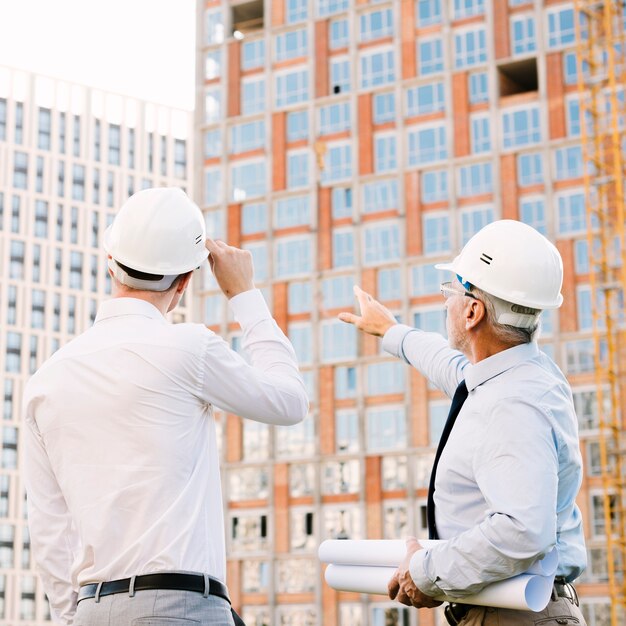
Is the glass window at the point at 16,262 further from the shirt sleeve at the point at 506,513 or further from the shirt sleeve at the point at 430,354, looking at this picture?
the shirt sleeve at the point at 506,513

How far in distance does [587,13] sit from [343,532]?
2390 cm

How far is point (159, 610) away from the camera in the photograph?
321 cm

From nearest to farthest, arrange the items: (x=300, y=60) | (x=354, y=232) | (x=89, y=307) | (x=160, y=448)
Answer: (x=160, y=448) < (x=354, y=232) < (x=300, y=60) < (x=89, y=307)

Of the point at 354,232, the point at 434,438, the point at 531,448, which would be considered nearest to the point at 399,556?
the point at 531,448

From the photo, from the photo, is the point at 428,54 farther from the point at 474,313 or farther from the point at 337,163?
the point at 474,313

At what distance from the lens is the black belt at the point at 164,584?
3.23m

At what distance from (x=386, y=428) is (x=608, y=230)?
12.1 metres

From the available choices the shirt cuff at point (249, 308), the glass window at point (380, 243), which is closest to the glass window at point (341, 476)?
the glass window at point (380, 243)

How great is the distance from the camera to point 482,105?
53062 millimetres

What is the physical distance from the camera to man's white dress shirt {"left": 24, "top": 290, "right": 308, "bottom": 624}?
3307mm

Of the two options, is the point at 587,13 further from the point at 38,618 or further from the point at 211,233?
the point at 38,618

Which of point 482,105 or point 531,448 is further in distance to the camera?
point 482,105

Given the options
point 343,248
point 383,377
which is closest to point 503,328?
point 383,377

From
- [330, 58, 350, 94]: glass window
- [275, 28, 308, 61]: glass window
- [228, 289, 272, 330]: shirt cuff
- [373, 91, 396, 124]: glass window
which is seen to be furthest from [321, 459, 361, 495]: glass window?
[228, 289, 272, 330]: shirt cuff
